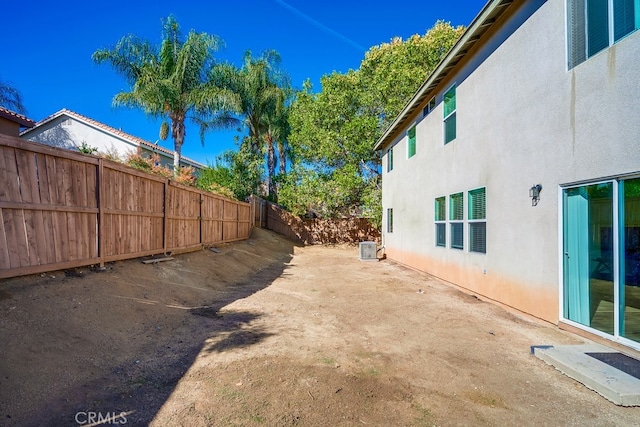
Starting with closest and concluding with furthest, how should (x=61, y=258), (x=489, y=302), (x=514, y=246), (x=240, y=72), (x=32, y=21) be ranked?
1. (x=61, y=258)
2. (x=514, y=246)
3. (x=489, y=302)
4. (x=32, y=21)
5. (x=240, y=72)

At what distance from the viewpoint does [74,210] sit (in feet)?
16.5

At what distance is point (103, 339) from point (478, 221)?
23.1 ft

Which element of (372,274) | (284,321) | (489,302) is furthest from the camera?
(372,274)

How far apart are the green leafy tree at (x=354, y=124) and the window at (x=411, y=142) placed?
664 cm

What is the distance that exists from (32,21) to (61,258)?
532 inches

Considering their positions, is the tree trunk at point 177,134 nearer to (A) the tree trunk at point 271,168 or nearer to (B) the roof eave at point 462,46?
(A) the tree trunk at point 271,168

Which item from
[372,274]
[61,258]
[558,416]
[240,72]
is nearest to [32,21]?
[240,72]

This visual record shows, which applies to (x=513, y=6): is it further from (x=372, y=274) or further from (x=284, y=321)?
(x=372, y=274)

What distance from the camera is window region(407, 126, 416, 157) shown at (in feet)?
38.6

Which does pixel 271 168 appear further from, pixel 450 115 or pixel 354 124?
pixel 450 115

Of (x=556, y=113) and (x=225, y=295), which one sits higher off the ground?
(x=556, y=113)

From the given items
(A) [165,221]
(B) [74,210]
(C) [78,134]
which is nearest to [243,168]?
(C) [78,134]

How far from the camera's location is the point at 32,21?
12.9m

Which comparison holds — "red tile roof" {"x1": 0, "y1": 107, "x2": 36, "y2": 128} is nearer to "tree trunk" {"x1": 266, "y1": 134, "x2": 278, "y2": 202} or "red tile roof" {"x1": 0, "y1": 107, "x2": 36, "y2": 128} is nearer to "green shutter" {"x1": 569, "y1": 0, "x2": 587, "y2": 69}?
"tree trunk" {"x1": 266, "y1": 134, "x2": 278, "y2": 202}
